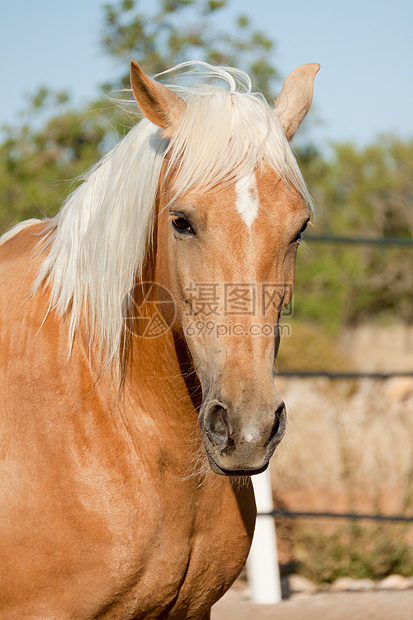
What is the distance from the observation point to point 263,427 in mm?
1322

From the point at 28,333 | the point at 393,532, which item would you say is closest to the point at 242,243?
the point at 28,333

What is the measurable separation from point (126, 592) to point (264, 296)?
0.86 metres

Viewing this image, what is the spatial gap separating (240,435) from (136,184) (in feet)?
2.46

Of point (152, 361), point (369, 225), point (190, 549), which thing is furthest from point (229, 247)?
point (369, 225)

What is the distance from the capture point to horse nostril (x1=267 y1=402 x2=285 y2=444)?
4.46 ft

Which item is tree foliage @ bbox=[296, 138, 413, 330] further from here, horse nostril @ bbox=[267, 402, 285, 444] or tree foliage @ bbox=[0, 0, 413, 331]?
horse nostril @ bbox=[267, 402, 285, 444]

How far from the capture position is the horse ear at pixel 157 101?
153 cm

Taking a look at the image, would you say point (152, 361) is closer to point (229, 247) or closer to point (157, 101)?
point (229, 247)

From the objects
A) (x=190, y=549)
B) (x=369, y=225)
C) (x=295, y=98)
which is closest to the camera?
(x=190, y=549)

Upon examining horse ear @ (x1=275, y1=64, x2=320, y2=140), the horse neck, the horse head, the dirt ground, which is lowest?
the dirt ground

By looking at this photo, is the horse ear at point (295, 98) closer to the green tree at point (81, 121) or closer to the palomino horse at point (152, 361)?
the palomino horse at point (152, 361)

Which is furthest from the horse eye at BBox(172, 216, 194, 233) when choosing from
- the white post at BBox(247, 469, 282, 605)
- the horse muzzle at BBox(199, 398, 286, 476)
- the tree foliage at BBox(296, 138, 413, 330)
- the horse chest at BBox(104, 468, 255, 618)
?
the tree foliage at BBox(296, 138, 413, 330)

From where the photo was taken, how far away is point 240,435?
1325 millimetres

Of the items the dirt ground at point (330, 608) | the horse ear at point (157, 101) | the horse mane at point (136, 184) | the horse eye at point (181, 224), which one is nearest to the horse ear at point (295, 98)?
the horse mane at point (136, 184)
